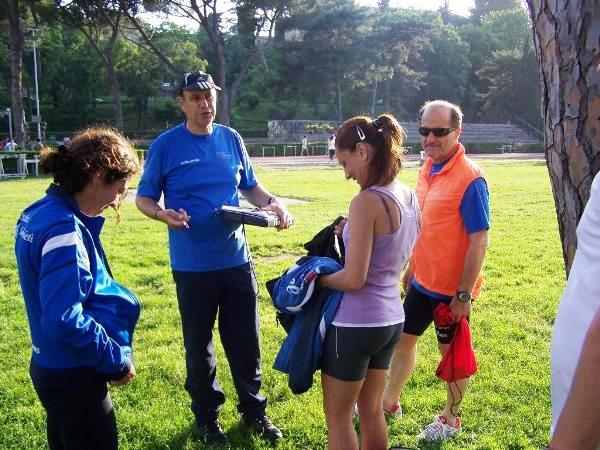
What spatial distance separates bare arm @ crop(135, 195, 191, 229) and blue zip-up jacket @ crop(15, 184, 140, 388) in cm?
81

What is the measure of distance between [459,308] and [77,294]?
2032 mm

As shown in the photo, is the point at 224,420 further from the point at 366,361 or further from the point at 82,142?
the point at 82,142

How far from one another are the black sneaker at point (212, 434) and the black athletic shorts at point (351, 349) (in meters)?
1.12

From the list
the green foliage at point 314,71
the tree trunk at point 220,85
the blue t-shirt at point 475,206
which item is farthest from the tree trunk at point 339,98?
the blue t-shirt at point 475,206

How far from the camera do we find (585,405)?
108cm

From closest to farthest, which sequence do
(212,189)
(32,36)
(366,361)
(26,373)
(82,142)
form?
(82,142) → (366,361) → (212,189) → (26,373) → (32,36)

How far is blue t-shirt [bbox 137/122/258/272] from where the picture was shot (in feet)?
10.7

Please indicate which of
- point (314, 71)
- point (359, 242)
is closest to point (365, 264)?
point (359, 242)

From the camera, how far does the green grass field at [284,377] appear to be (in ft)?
11.3

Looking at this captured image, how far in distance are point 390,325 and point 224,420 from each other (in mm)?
1539

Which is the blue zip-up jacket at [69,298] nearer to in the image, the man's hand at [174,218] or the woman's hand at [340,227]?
the man's hand at [174,218]

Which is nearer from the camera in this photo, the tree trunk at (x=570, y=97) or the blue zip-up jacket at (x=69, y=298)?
the tree trunk at (x=570, y=97)

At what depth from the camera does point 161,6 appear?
33938 mm

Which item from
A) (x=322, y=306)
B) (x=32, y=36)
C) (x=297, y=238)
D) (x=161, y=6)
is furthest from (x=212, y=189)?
(x=32, y=36)
